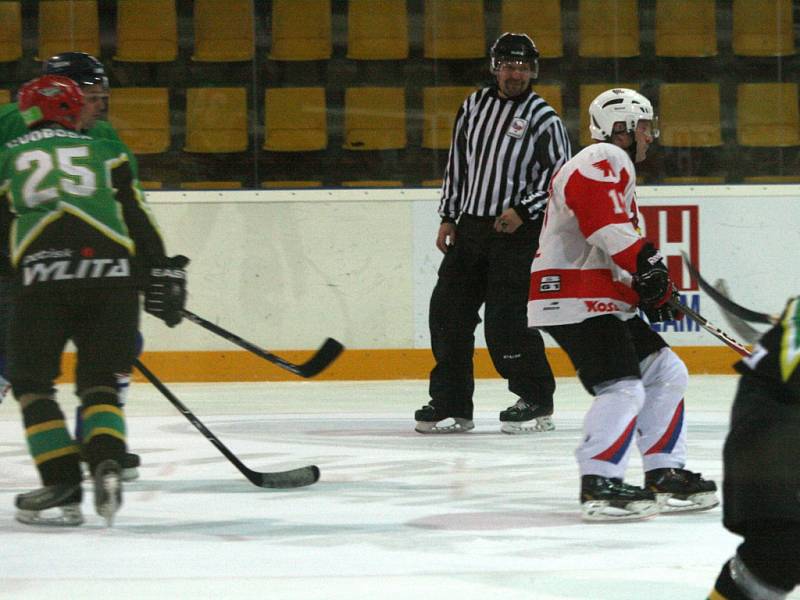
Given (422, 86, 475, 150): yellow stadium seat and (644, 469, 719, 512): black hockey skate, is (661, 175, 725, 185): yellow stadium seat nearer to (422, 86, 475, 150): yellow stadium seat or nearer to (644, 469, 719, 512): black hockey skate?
(422, 86, 475, 150): yellow stadium seat

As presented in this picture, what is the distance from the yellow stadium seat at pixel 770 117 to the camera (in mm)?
7059

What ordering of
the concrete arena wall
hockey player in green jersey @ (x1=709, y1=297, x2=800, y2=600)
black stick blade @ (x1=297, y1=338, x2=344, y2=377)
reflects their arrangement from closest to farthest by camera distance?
1. hockey player in green jersey @ (x1=709, y1=297, x2=800, y2=600)
2. black stick blade @ (x1=297, y1=338, x2=344, y2=377)
3. the concrete arena wall

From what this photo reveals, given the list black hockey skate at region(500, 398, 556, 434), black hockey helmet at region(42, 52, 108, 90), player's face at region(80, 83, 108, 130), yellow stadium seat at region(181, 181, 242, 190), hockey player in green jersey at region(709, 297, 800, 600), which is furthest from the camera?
yellow stadium seat at region(181, 181, 242, 190)

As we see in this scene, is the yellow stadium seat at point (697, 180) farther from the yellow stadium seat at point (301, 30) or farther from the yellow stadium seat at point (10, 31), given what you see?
the yellow stadium seat at point (10, 31)

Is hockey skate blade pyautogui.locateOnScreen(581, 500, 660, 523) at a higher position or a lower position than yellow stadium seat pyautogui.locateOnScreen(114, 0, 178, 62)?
lower

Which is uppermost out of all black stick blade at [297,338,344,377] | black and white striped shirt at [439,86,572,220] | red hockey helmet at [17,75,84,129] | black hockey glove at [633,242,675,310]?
red hockey helmet at [17,75,84,129]

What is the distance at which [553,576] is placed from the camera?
2.73 metres

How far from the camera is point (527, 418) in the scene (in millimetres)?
4961

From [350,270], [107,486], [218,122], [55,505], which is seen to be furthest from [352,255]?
[107,486]

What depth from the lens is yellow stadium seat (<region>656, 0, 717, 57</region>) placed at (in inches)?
280

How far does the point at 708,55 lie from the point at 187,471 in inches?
155

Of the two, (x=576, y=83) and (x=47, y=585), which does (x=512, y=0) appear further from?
(x=47, y=585)

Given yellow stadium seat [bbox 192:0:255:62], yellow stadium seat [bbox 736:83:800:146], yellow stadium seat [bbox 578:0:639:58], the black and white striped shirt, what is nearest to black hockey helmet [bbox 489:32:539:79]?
the black and white striped shirt

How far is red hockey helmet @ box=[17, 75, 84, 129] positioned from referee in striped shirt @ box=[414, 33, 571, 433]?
1883mm
